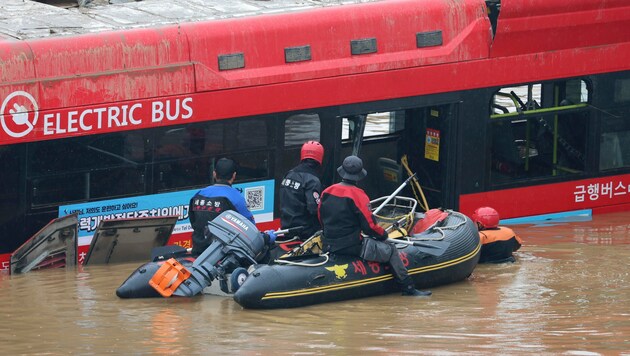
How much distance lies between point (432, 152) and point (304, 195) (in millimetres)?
3120

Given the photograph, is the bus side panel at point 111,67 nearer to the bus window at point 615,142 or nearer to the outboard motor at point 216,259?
the outboard motor at point 216,259

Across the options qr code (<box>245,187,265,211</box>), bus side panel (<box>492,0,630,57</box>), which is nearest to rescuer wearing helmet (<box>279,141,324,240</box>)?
qr code (<box>245,187,265,211</box>)

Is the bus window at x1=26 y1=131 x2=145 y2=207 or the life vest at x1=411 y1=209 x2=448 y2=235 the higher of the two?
the bus window at x1=26 y1=131 x2=145 y2=207

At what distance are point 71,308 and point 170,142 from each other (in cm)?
265

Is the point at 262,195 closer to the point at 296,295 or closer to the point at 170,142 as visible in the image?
the point at 170,142

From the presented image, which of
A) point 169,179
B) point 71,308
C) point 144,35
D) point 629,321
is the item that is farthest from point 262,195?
point 629,321

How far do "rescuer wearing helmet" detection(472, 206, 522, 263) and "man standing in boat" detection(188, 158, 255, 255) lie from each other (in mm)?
2687

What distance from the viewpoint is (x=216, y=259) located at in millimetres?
11734

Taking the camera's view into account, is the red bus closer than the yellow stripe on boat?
No

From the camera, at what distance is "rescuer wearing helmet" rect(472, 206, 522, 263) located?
13611mm

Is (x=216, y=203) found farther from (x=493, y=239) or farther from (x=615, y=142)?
(x=615, y=142)

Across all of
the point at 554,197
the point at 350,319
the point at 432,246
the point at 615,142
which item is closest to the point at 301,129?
the point at 432,246

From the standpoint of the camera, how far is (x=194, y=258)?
478 inches

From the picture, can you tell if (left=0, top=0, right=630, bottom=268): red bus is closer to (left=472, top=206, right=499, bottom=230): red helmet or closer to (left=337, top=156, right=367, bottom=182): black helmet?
(left=472, top=206, right=499, bottom=230): red helmet
